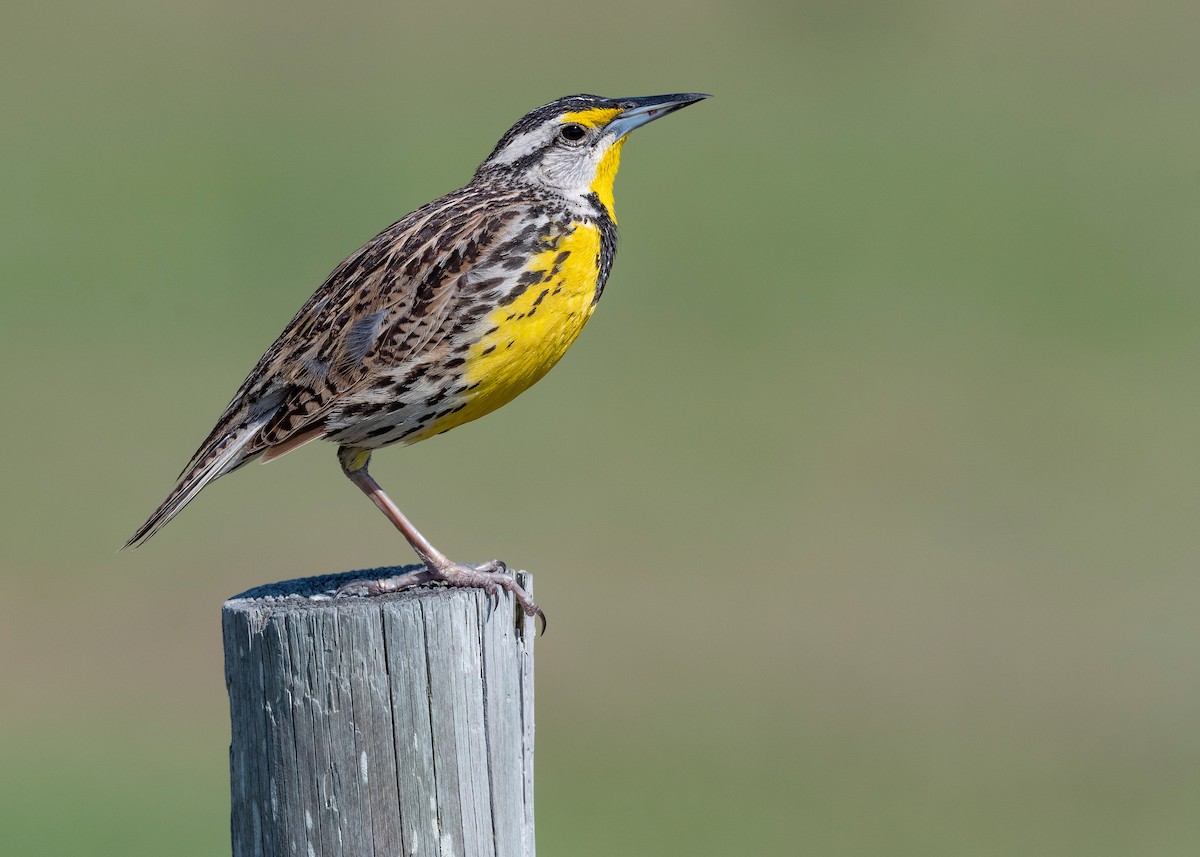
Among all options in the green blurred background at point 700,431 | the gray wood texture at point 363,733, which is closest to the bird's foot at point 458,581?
the gray wood texture at point 363,733

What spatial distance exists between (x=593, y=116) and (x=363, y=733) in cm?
157

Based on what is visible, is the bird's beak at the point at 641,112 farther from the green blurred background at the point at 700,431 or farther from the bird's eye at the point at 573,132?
the green blurred background at the point at 700,431

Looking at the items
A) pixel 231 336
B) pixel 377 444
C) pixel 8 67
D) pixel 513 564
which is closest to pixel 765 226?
pixel 231 336

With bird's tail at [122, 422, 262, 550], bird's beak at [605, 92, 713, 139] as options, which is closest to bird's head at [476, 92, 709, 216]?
bird's beak at [605, 92, 713, 139]

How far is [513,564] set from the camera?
→ 393 inches

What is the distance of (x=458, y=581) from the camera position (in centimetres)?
322

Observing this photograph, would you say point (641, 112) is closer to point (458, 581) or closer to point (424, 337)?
point (424, 337)

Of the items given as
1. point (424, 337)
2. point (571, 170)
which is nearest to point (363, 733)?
point (424, 337)

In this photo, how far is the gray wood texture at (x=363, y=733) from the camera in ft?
8.46

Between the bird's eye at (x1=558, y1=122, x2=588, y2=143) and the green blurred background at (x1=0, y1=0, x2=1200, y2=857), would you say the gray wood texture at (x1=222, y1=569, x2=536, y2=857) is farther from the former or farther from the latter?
the green blurred background at (x1=0, y1=0, x2=1200, y2=857)

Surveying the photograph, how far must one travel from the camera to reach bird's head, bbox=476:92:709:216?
3.74 m

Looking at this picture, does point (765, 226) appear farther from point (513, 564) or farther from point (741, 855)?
point (741, 855)

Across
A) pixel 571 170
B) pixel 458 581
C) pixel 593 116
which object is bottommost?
pixel 458 581

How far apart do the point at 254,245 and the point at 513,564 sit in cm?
551
